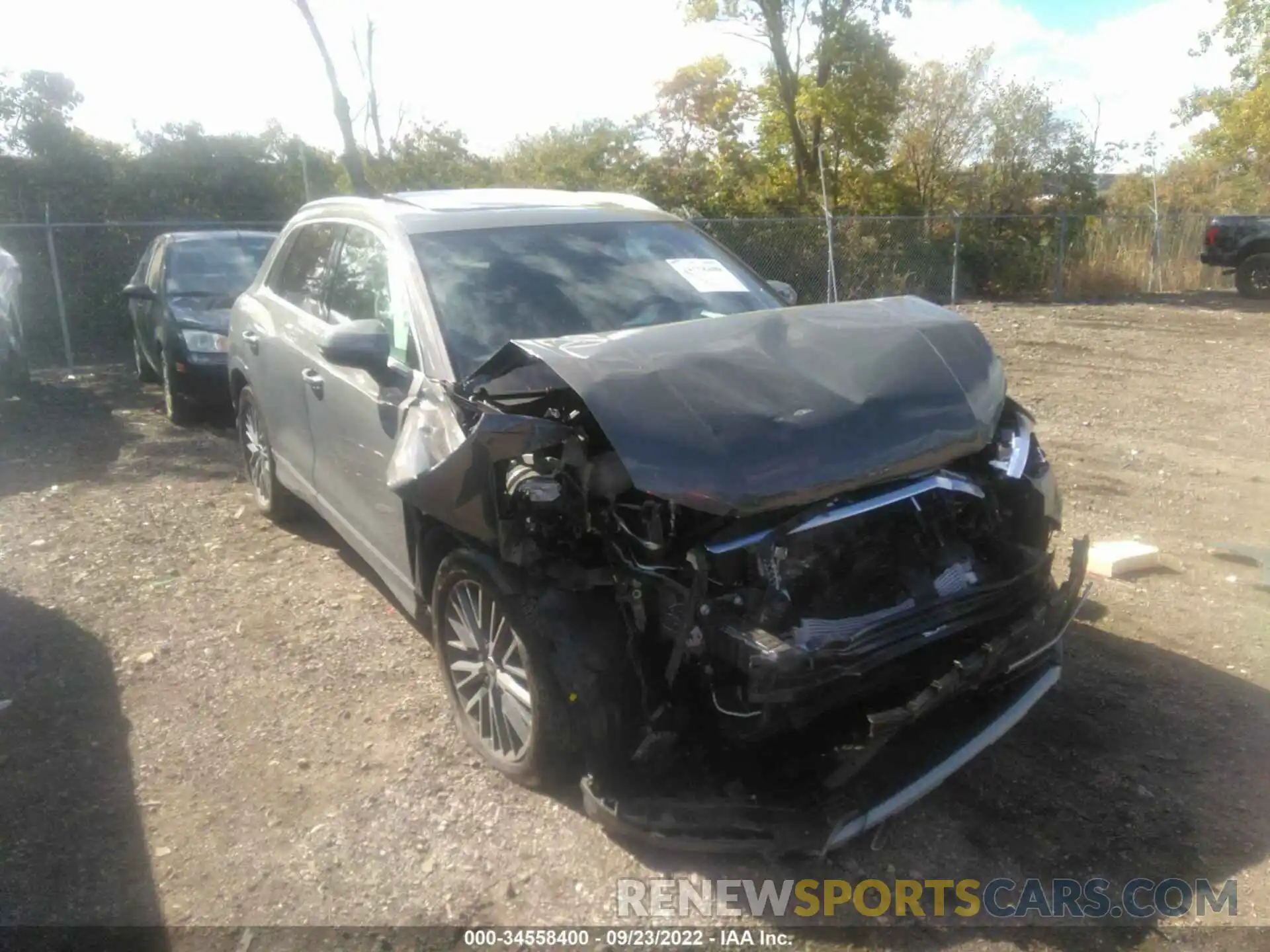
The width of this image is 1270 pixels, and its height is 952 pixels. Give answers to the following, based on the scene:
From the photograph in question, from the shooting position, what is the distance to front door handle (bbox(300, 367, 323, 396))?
15.6 feet

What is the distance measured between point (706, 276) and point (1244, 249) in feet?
59.5

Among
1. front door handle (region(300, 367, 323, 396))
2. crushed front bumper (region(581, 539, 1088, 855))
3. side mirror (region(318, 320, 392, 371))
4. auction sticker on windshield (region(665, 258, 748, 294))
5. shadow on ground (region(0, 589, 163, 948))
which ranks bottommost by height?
shadow on ground (region(0, 589, 163, 948))

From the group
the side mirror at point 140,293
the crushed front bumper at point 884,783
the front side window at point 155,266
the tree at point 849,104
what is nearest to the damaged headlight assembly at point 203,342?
the side mirror at point 140,293

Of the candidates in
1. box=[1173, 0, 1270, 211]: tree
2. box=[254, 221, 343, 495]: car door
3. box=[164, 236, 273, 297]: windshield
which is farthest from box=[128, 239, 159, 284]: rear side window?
box=[1173, 0, 1270, 211]: tree

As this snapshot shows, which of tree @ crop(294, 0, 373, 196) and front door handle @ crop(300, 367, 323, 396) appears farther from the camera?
tree @ crop(294, 0, 373, 196)

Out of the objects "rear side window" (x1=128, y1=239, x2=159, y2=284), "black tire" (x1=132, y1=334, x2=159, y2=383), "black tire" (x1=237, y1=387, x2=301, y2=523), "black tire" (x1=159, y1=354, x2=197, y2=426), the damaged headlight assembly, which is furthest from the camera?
"black tire" (x1=132, y1=334, x2=159, y2=383)

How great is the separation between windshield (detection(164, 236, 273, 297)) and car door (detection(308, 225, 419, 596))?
5601mm

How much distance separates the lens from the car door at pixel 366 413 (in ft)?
13.1

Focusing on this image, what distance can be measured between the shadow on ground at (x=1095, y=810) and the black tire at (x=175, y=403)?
7.66 metres

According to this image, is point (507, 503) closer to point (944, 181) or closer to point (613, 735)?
point (613, 735)

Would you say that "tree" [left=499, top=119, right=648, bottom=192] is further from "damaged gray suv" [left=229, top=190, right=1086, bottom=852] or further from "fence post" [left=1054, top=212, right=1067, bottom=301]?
"damaged gray suv" [left=229, top=190, right=1086, bottom=852]

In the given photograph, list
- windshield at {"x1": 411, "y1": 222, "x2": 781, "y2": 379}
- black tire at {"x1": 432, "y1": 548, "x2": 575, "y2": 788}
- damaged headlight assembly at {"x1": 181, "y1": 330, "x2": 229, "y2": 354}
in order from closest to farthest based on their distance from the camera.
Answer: black tire at {"x1": 432, "y1": 548, "x2": 575, "y2": 788}
windshield at {"x1": 411, "y1": 222, "x2": 781, "y2": 379}
damaged headlight assembly at {"x1": 181, "y1": 330, "x2": 229, "y2": 354}

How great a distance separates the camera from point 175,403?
31.1 feet

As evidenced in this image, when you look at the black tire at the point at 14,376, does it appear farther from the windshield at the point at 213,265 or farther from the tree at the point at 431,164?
the tree at the point at 431,164
